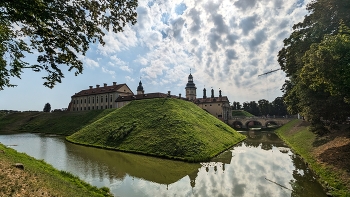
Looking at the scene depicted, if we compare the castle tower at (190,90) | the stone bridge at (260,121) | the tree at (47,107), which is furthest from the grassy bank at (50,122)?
the castle tower at (190,90)

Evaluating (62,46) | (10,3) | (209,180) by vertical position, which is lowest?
(209,180)

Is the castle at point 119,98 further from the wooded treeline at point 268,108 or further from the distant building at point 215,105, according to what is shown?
the wooded treeline at point 268,108

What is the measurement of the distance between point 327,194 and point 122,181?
15.0 metres

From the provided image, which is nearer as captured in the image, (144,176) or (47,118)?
(144,176)

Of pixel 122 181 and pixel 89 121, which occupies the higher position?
pixel 89 121

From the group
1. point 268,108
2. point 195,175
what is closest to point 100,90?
point 195,175

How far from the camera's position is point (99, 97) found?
8350 cm

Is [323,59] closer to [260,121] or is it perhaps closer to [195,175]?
[195,175]

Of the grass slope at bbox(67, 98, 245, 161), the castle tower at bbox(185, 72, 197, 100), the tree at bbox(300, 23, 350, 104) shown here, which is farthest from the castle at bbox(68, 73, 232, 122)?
the tree at bbox(300, 23, 350, 104)

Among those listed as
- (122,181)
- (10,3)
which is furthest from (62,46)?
(122,181)

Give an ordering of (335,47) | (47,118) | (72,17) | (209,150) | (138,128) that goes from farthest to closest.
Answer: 1. (47,118)
2. (138,128)
3. (209,150)
4. (335,47)
5. (72,17)

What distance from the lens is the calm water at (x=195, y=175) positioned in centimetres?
1652

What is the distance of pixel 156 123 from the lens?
1507 inches

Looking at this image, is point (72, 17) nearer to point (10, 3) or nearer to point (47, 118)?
point (10, 3)
